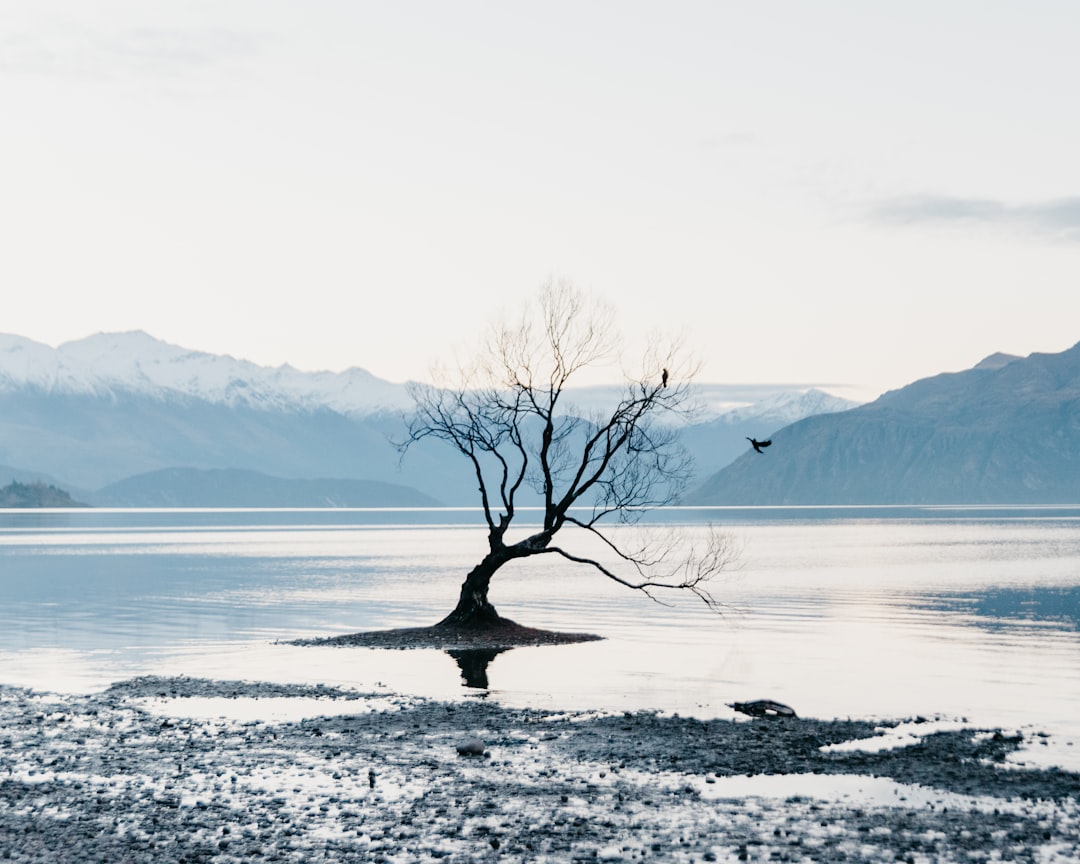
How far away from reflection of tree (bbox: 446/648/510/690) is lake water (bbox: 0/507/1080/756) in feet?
1.76

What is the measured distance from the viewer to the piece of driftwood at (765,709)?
36312 millimetres

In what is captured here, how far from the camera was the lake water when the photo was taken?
42719mm

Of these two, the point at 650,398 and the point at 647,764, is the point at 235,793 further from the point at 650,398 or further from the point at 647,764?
the point at 650,398

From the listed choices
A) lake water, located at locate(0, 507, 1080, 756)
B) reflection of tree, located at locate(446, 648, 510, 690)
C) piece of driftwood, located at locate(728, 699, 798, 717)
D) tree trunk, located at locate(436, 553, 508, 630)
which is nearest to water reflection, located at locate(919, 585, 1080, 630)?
lake water, located at locate(0, 507, 1080, 756)

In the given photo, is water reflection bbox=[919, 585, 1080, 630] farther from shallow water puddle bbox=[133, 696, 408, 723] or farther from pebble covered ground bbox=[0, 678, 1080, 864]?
pebble covered ground bbox=[0, 678, 1080, 864]

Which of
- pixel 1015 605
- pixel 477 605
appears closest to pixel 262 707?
pixel 477 605

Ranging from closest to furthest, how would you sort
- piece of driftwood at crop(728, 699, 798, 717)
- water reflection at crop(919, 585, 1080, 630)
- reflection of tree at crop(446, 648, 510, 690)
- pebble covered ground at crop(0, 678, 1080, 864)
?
pebble covered ground at crop(0, 678, 1080, 864), piece of driftwood at crop(728, 699, 798, 717), reflection of tree at crop(446, 648, 510, 690), water reflection at crop(919, 585, 1080, 630)

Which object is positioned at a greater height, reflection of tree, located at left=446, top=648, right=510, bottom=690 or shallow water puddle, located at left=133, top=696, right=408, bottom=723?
shallow water puddle, located at left=133, top=696, right=408, bottom=723

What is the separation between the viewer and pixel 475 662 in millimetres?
51000

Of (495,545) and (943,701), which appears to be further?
(495,545)

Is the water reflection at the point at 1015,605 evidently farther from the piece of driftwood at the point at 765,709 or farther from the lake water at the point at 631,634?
the piece of driftwood at the point at 765,709

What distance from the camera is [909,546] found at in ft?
614

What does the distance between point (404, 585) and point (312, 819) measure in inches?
3404

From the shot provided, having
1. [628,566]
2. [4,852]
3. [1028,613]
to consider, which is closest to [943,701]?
[4,852]
